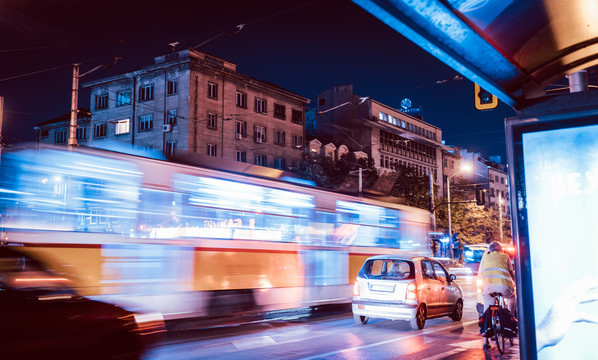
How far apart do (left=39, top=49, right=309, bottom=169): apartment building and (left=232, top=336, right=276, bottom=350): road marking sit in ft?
91.2

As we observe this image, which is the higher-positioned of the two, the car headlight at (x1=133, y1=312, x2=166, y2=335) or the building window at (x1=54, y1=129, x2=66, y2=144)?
the building window at (x1=54, y1=129, x2=66, y2=144)

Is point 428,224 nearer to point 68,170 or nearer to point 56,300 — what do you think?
point 68,170

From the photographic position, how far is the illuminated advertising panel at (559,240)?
4418 millimetres

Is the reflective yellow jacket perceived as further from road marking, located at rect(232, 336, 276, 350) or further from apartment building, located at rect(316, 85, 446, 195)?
apartment building, located at rect(316, 85, 446, 195)

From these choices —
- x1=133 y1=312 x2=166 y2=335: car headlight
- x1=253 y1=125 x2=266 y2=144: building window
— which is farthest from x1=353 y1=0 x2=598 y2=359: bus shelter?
x1=253 y1=125 x2=266 y2=144: building window

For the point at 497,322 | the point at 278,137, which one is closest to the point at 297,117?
the point at 278,137

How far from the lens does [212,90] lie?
137 ft

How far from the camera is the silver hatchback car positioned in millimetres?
11781

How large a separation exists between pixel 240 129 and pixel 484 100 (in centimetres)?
3897

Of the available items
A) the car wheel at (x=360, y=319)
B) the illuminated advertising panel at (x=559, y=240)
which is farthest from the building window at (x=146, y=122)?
the illuminated advertising panel at (x=559, y=240)

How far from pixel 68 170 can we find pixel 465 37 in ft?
25.0

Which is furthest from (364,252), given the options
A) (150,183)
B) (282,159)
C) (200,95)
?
(282,159)

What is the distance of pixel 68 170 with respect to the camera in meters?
9.57

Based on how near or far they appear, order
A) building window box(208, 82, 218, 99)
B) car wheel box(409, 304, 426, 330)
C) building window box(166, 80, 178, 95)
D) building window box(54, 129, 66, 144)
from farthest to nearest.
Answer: building window box(54, 129, 66, 144) → building window box(208, 82, 218, 99) → building window box(166, 80, 178, 95) → car wheel box(409, 304, 426, 330)
